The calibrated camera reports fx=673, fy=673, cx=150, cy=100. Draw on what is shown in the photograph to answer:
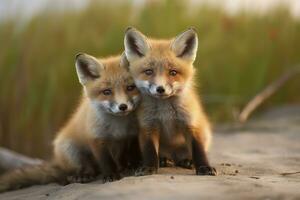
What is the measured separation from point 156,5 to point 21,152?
2948 mm

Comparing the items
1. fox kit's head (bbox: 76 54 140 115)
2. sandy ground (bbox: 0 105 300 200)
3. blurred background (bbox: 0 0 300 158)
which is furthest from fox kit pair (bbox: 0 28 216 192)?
blurred background (bbox: 0 0 300 158)

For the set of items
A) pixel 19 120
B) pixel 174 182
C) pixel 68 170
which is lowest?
pixel 174 182

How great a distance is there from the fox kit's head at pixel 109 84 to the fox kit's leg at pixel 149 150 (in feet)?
0.64

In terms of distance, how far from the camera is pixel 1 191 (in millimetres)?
5207

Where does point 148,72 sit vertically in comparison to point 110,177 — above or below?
above

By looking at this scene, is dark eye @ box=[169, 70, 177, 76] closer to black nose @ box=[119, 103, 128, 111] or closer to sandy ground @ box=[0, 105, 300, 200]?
black nose @ box=[119, 103, 128, 111]

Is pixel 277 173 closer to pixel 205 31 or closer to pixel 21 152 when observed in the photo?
pixel 21 152

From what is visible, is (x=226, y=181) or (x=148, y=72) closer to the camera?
(x=226, y=181)

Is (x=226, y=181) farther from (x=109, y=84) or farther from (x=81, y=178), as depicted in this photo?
(x=81, y=178)

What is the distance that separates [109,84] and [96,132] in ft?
1.15

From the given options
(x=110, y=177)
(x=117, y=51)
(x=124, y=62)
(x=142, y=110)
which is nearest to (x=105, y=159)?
(x=110, y=177)

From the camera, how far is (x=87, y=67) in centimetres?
488

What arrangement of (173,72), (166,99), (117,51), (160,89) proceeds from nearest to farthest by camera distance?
(160,89), (173,72), (166,99), (117,51)

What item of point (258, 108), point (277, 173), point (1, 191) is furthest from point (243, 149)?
point (258, 108)
